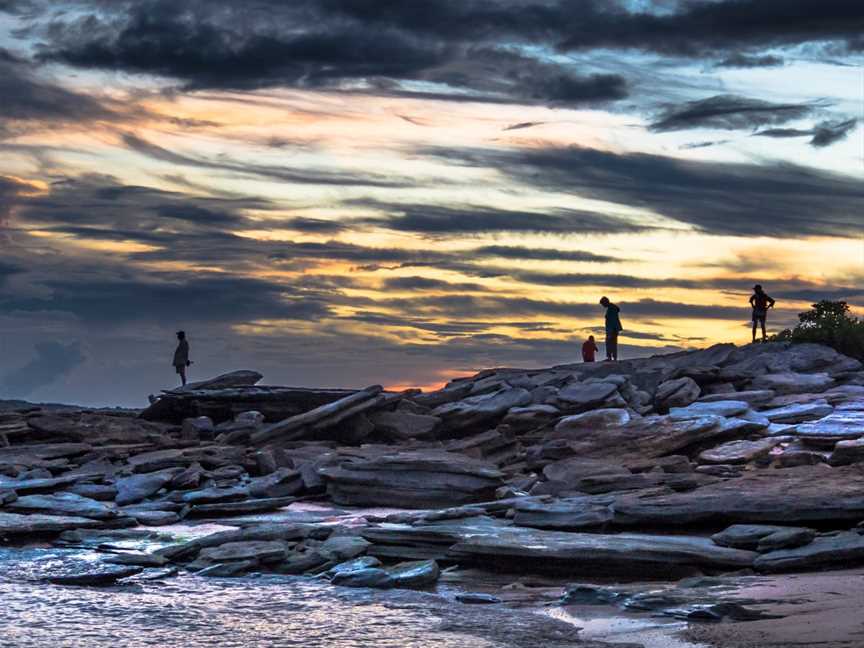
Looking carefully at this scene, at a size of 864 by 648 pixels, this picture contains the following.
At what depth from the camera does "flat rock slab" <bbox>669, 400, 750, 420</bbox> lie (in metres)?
26.2

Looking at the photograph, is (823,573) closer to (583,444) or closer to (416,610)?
(416,610)

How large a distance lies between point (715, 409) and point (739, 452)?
4.20 m

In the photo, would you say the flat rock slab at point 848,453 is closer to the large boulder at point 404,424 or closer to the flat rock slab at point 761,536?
the flat rock slab at point 761,536

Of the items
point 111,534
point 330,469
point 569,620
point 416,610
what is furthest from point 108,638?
point 330,469

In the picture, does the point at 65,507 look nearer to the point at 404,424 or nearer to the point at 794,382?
the point at 404,424

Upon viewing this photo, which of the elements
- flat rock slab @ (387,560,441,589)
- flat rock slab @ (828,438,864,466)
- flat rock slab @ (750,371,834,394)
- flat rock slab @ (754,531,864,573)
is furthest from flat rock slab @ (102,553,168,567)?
flat rock slab @ (750,371,834,394)

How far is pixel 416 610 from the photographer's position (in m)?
13.3

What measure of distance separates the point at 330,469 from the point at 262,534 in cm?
464

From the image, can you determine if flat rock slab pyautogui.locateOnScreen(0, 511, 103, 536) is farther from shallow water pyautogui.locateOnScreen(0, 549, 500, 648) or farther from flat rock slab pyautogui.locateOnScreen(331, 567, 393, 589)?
flat rock slab pyautogui.locateOnScreen(331, 567, 393, 589)

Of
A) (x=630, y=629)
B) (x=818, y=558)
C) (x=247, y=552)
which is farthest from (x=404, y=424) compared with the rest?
(x=630, y=629)

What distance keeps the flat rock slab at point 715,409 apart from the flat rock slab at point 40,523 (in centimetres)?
1315

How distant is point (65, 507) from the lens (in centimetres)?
2116

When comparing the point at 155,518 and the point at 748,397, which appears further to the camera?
the point at 748,397

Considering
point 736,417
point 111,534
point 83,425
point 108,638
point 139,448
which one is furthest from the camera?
point 83,425
